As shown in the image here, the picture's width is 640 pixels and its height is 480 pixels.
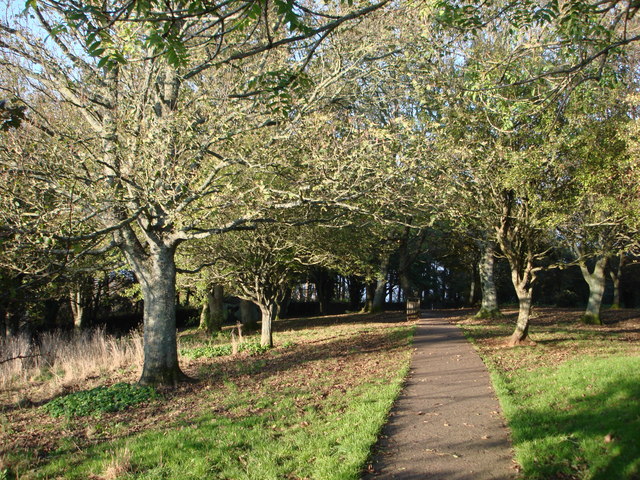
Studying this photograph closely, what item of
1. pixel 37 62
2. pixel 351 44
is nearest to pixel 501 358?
pixel 351 44

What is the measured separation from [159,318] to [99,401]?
1902 millimetres

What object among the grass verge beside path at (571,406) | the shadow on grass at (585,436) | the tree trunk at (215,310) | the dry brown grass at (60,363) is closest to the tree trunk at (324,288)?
the tree trunk at (215,310)

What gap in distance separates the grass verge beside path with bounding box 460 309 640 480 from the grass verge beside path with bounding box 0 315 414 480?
1.79 metres

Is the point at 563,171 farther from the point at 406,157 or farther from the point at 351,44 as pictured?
the point at 351,44

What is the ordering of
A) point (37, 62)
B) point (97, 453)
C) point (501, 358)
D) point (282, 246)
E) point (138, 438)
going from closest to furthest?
point (97, 453)
point (138, 438)
point (37, 62)
point (501, 358)
point (282, 246)

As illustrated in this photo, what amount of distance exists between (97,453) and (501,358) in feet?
29.0

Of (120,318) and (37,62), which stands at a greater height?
(37,62)

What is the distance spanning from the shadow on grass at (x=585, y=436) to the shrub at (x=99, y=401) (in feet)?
20.3

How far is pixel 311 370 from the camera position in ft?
36.5

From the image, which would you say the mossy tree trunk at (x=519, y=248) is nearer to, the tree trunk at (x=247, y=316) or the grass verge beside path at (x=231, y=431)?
the grass verge beside path at (x=231, y=431)

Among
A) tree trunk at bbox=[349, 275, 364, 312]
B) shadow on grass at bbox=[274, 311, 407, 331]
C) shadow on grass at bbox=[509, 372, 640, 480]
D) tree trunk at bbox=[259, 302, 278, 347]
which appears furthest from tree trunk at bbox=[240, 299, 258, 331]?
tree trunk at bbox=[349, 275, 364, 312]

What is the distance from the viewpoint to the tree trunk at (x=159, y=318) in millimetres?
9828

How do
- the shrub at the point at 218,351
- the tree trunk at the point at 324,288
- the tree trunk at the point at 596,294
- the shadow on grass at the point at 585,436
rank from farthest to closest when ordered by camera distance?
the tree trunk at the point at 324,288
the tree trunk at the point at 596,294
the shrub at the point at 218,351
the shadow on grass at the point at 585,436

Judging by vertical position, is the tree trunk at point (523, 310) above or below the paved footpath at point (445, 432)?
above
